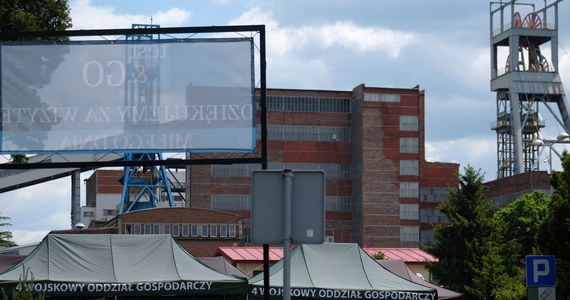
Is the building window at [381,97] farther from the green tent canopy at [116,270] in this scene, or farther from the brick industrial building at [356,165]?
the green tent canopy at [116,270]

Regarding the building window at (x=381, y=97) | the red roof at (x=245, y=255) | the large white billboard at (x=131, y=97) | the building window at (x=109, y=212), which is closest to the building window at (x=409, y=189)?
the building window at (x=381, y=97)

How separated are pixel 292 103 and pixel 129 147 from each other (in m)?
99.7

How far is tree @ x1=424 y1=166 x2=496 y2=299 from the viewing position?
45.2 m

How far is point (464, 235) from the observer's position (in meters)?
45.8

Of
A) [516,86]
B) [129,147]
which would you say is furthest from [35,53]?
[516,86]

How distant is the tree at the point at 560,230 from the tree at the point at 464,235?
68.6 feet

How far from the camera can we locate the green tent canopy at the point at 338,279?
23.5 metres

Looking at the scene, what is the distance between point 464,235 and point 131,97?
104 feet

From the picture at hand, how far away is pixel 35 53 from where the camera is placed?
16.9 m

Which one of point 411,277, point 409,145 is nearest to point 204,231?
point 409,145

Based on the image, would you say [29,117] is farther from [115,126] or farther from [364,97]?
[364,97]

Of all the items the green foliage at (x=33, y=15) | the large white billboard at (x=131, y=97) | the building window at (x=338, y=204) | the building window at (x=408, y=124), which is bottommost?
the building window at (x=338, y=204)

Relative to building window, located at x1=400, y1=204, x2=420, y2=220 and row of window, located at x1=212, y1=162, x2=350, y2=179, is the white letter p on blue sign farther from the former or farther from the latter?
building window, located at x1=400, y1=204, x2=420, y2=220

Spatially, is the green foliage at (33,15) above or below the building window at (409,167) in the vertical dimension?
above
